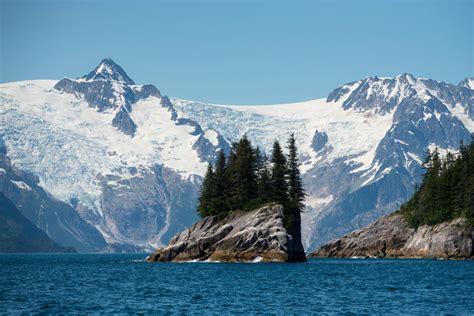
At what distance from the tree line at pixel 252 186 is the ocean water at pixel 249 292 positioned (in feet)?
125

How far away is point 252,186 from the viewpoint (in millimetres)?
188875

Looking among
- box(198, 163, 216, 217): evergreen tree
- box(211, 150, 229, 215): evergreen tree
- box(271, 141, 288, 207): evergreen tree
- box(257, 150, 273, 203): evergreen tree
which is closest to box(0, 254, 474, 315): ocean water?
box(271, 141, 288, 207): evergreen tree

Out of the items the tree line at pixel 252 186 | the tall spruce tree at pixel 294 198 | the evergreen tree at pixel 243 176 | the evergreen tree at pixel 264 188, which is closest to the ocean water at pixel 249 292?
the tall spruce tree at pixel 294 198

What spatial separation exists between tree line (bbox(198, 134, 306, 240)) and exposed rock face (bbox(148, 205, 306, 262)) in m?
3.54

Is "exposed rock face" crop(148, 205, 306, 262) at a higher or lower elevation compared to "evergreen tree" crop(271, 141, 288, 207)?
lower

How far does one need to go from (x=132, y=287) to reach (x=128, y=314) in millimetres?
30394

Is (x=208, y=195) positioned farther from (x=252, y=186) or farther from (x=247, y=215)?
(x=247, y=215)

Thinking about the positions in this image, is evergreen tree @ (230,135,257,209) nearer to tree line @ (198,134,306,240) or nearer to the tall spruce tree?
tree line @ (198,134,306,240)

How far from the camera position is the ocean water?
290ft

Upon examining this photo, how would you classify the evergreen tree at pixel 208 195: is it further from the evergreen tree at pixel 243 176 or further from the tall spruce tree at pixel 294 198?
the tall spruce tree at pixel 294 198

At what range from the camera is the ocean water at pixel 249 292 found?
88.4 metres

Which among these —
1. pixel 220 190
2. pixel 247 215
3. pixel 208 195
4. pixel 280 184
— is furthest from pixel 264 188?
pixel 208 195

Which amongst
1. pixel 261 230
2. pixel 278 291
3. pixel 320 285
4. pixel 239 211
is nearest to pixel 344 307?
pixel 278 291

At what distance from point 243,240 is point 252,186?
2074 centimetres
